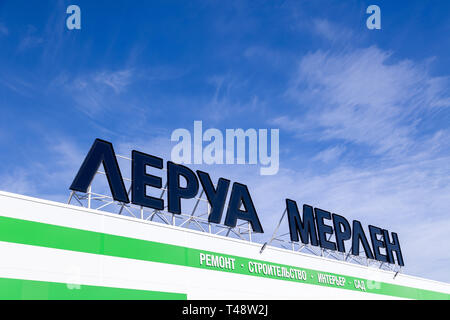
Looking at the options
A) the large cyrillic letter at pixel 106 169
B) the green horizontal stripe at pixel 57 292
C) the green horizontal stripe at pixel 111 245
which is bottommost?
the green horizontal stripe at pixel 57 292

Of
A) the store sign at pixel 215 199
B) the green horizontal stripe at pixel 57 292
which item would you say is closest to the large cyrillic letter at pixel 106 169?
the store sign at pixel 215 199

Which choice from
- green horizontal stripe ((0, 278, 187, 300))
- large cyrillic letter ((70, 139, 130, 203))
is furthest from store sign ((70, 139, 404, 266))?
green horizontal stripe ((0, 278, 187, 300))

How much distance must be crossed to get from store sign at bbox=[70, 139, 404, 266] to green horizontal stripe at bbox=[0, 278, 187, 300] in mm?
4705

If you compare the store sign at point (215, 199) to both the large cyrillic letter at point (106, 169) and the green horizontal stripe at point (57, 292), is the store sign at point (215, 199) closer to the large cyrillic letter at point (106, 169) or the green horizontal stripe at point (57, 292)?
the large cyrillic letter at point (106, 169)

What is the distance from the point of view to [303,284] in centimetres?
2772

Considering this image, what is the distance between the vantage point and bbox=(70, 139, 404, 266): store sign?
22.7 m

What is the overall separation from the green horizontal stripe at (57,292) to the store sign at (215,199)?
15.4 ft

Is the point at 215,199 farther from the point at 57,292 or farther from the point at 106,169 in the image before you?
the point at 57,292

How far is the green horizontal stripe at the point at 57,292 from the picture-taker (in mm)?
16453

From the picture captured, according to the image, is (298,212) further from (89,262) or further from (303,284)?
(89,262)

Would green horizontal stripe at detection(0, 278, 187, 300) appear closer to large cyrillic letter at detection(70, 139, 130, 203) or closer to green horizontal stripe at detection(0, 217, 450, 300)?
green horizontal stripe at detection(0, 217, 450, 300)

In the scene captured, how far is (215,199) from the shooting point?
2708 centimetres

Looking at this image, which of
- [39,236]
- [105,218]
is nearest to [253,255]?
[105,218]
